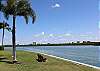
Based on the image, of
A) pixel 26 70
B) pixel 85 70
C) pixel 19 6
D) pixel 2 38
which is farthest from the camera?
pixel 2 38

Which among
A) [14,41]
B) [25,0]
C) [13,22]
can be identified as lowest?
[14,41]

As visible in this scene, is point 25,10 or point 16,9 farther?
point 25,10

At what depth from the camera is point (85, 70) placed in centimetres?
2653

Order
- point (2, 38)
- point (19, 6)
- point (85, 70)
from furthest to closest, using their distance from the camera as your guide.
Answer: point (2, 38)
point (19, 6)
point (85, 70)

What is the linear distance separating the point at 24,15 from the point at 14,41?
3.19 meters

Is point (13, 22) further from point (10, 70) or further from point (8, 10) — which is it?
point (10, 70)

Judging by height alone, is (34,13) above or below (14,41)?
above

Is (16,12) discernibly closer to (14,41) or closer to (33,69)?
(14,41)

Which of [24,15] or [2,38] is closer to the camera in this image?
[24,15]

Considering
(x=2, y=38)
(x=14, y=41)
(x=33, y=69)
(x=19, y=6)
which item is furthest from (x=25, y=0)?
(x=2, y=38)

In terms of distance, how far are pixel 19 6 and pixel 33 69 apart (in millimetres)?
9702

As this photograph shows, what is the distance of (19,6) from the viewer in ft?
106

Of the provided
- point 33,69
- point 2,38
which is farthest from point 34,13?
point 2,38

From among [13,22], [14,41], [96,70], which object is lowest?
[96,70]
